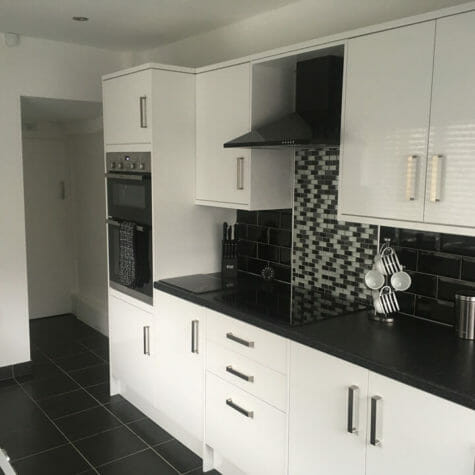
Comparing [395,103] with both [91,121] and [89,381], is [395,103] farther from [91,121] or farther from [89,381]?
[91,121]

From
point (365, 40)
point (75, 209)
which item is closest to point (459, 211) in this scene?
point (365, 40)

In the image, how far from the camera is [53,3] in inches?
114

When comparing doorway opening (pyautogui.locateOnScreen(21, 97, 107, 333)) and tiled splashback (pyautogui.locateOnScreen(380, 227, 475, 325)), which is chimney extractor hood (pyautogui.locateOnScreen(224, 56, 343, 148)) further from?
doorway opening (pyautogui.locateOnScreen(21, 97, 107, 333))

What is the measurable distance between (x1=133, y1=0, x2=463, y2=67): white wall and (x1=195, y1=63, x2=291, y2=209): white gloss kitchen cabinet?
38 centimetres

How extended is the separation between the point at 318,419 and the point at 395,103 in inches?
50.6

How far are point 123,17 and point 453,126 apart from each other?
83.9 inches

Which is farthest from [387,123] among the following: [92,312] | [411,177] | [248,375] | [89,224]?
[92,312]

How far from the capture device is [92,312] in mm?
5027

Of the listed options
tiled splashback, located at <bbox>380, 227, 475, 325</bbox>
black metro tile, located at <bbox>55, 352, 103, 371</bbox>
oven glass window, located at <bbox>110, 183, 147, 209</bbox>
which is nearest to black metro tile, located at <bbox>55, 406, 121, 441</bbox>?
black metro tile, located at <bbox>55, 352, 103, 371</bbox>

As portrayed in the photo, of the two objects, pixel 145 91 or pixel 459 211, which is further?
pixel 145 91

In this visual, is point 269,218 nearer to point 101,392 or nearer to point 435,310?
point 435,310

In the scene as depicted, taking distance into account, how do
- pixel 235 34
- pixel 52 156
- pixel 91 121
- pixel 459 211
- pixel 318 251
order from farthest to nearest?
pixel 52 156 < pixel 91 121 < pixel 235 34 < pixel 318 251 < pixel 459 211

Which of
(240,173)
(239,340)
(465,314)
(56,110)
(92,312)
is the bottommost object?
(92,312)

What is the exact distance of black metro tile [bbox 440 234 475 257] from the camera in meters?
→ 2.16
